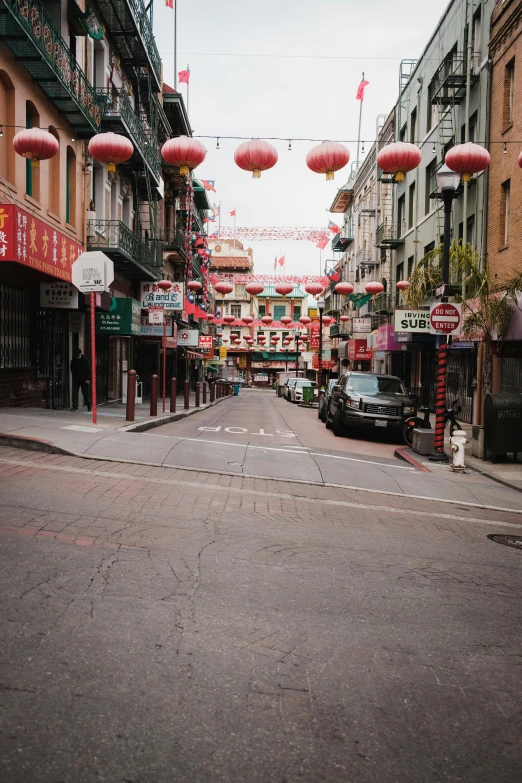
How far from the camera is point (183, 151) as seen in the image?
10641 mm

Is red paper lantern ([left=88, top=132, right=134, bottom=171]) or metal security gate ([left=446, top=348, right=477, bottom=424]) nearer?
red paper lantern ([left=88, top=132, right=134, bottom=171])

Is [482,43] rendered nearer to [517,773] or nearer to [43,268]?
[43,268]

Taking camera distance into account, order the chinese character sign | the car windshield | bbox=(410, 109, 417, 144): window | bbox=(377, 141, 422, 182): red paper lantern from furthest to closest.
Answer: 1. bbox=(410, 109, 417, 144): window
2. the chinese character sign
3. the car windshield
4. bbox=(377, 141, 422, 182): red paper lantern

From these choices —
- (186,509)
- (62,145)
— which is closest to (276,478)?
(186,509)

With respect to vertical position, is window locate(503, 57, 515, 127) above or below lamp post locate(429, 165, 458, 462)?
above

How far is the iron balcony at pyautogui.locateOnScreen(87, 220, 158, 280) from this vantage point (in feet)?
67.5

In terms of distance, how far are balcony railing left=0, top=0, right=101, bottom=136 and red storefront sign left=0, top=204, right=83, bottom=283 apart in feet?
12.4

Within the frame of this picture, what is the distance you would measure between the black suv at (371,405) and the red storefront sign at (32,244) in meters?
7.47

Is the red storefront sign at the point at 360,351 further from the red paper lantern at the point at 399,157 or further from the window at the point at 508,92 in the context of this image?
the red paper lantern at the point at 399,157

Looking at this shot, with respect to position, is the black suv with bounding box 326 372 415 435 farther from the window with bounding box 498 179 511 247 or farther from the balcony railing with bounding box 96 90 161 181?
the balcony railing with bounding box 96 90 161 181

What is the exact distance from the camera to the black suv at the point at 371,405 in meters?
16.4

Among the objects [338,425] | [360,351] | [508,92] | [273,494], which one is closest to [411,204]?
[360,351]

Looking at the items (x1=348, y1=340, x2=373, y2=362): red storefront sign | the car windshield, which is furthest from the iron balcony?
(x1=348, y1=340, x2=373, y2=362): red storefront sign

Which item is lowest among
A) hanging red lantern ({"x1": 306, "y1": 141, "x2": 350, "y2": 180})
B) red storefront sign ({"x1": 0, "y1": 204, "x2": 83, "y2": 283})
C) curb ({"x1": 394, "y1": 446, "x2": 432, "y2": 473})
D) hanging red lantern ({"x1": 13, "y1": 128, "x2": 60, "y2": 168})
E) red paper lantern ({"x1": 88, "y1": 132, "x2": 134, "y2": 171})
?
curb ({"x1": 394, "y1": 446, "x2": 432, "y2": 473})
